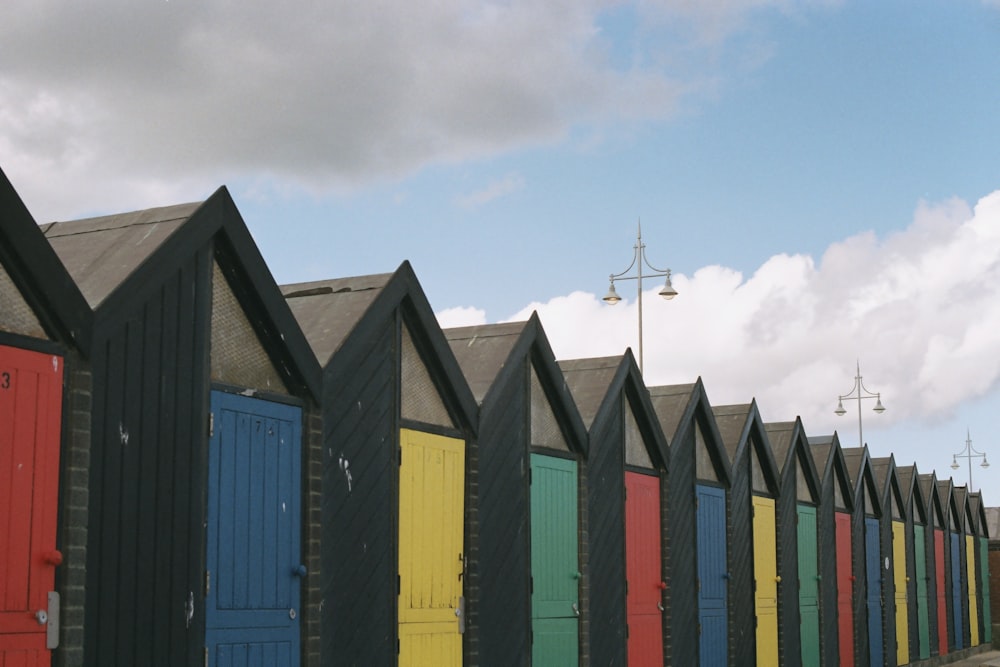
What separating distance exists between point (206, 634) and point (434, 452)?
3355 mm

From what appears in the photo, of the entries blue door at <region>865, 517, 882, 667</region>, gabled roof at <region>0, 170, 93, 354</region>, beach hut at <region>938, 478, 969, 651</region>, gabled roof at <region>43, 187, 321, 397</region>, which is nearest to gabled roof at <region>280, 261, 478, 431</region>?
gabled roof at <region>43, 187, 321, 397</region>

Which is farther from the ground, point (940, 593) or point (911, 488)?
point (911, 488)

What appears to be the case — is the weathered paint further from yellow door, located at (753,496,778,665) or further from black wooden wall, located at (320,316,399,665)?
black wooden wall, located at (320,316,399,665)

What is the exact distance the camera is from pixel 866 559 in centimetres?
2520

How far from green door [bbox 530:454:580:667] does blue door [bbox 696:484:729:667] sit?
3.61 meters

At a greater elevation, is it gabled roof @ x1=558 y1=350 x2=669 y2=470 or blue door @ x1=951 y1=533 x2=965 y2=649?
gabled roof @ x1=558 y1=350 x2=669 y2=470

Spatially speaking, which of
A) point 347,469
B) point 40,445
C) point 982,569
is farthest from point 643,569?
point 982,569

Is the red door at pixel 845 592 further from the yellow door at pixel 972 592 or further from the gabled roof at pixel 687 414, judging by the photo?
the yellow door at pixel 972 592

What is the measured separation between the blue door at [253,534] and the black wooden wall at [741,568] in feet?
31.7

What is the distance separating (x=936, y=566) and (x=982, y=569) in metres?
6.38

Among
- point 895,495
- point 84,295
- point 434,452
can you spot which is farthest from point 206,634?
point 895,495

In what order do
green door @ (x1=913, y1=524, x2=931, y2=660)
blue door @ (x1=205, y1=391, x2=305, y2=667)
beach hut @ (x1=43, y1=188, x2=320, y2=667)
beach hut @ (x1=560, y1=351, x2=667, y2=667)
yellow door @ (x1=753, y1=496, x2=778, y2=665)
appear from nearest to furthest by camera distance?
beach hut @ (x1=43, y1=188, x2=320, y2=667) < blue door @ (x1=205, y1=391, x2=305, y2=667) < beach hut @ (x1=560, y1=351, x2=667, y2=667) < yellow door @ (x1=753, y1=496, x2=778, y2=665) < green door @ (x1=913, y1=524, x2=931, y2=660)

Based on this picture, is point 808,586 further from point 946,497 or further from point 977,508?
point 977,508

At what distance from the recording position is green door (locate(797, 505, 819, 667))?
21562 mm
